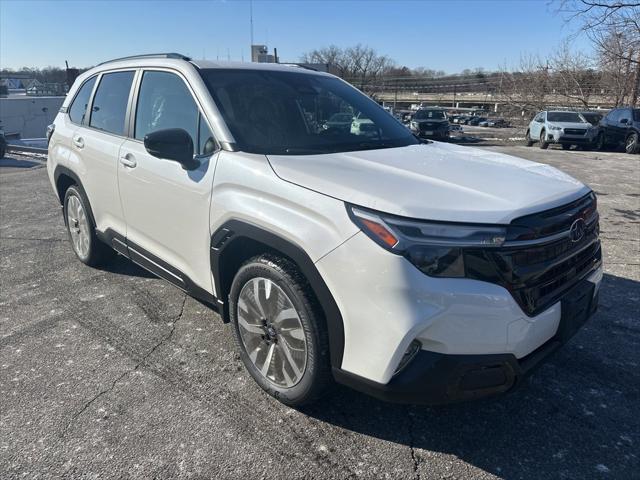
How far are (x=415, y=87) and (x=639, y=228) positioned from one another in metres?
108

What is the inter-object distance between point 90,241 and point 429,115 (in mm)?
23068

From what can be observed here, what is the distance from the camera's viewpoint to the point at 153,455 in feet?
7.91

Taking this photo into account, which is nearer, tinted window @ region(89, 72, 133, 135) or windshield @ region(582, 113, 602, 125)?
tinted window @ region(89, 72, 133, 135)

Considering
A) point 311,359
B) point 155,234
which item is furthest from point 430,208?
point 155,234

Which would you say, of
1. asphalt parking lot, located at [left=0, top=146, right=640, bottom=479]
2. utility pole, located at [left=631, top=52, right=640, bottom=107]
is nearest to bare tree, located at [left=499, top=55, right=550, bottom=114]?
utility pole, located at [left=631, top=52, right=640, bottom=107]

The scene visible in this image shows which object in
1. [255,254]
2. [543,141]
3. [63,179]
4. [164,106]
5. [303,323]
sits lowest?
[543,141]

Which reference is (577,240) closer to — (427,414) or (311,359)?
(427,414)

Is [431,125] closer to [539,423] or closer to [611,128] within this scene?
[611,128]

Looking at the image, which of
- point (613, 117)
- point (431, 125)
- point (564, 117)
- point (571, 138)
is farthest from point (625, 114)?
point (431, 125)

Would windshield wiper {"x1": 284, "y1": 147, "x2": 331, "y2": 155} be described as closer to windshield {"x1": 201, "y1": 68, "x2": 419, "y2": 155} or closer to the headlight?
windshield {"x1": 201, "y1": 68, "x2": 419, "y2": 155}

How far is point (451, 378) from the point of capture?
210 cm

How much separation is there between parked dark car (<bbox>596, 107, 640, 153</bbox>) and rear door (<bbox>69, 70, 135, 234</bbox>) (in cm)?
1940

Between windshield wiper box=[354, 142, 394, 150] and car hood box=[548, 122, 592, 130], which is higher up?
windshield wiper box=[354, 142, 394, 150]

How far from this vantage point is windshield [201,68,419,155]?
9.72 ft
